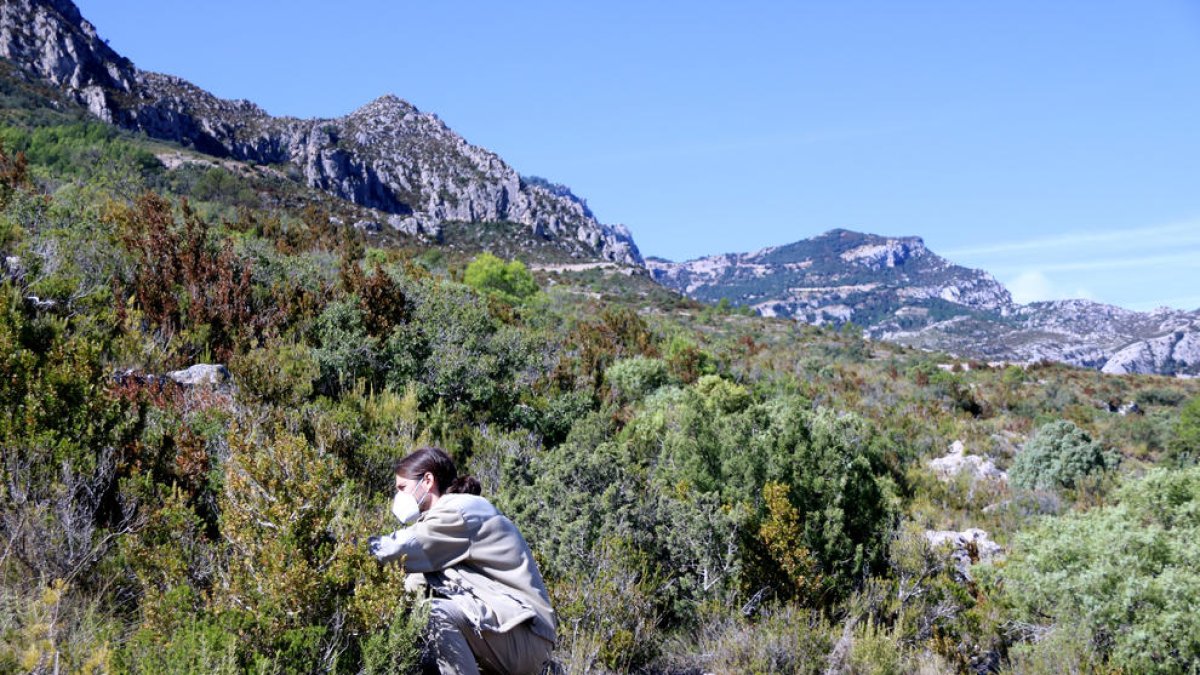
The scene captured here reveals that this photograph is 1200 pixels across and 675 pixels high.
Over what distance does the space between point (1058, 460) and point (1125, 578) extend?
7.42 meters

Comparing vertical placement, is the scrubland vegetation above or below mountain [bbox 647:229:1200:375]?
above

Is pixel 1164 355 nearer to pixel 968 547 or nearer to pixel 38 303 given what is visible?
pixel 968 547

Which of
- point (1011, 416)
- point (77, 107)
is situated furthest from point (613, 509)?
point (77, 107)

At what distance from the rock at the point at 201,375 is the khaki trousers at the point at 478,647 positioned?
4268 millimetres

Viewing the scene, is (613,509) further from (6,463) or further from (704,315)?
(704,315)

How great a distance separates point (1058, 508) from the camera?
10.4 m

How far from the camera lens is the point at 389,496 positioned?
5176 mm

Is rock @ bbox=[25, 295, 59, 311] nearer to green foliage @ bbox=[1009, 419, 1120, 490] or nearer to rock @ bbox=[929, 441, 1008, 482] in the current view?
rock @ bbox=[929, 441, 1008, 482]

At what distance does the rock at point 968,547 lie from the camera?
7547 millimetres

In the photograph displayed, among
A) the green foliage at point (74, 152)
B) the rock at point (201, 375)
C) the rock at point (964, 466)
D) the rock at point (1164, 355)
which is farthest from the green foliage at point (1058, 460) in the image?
the rock at point (1164, 355)

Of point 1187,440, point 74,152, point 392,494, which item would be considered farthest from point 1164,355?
point 74,152

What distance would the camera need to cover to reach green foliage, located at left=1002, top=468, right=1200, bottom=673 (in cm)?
516

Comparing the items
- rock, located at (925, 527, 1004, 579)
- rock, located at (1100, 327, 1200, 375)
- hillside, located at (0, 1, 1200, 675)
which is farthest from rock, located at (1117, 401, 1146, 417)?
rock, located at (1100, 327, 1200, 375)

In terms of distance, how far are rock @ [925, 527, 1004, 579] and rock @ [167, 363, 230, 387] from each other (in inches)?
288
